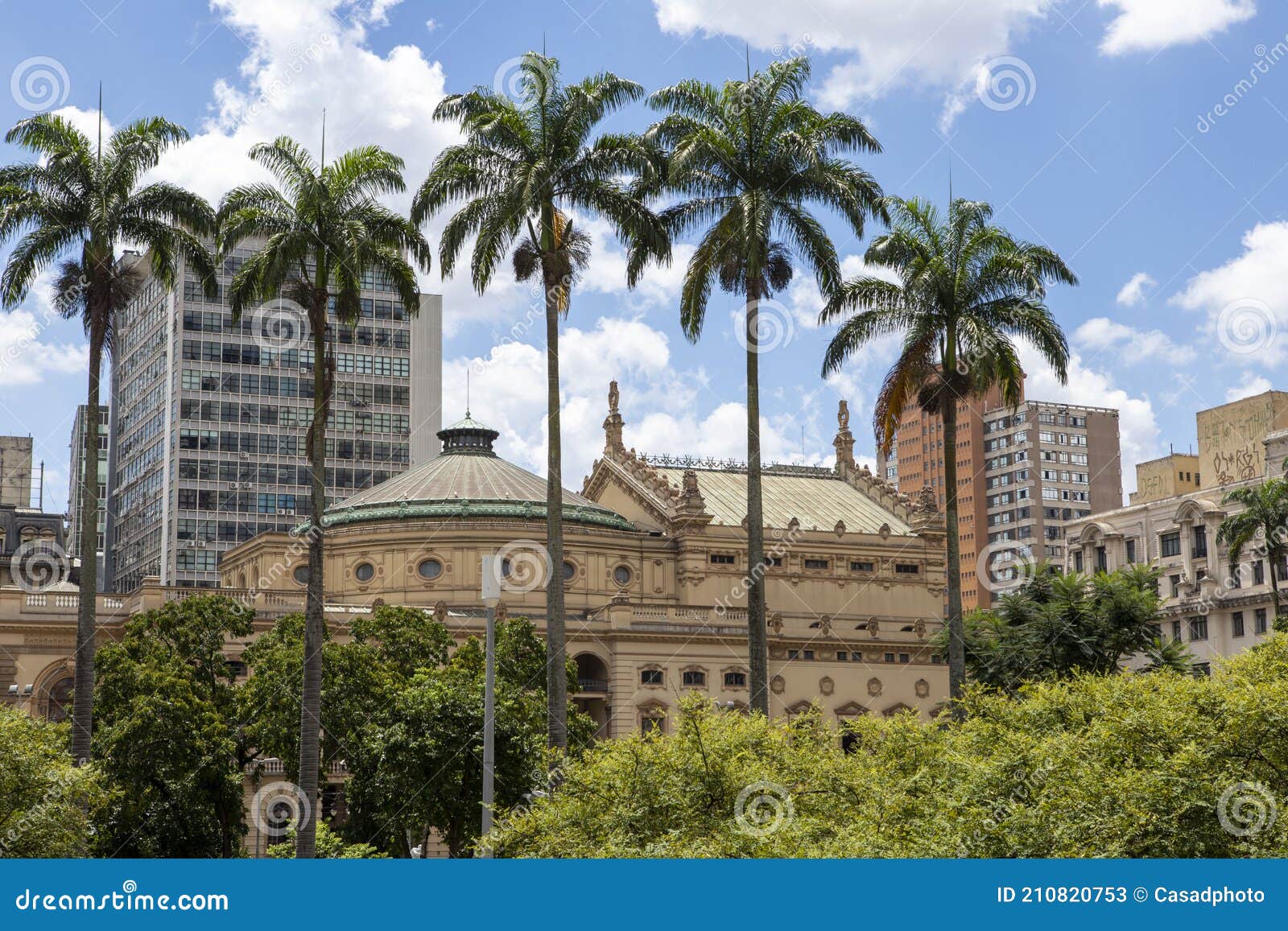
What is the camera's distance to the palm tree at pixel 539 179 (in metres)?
49.4

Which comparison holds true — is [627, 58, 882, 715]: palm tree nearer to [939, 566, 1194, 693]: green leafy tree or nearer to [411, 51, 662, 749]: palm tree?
[411, 51, 662, 749]: palm tree

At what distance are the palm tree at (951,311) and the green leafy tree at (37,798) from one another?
29086 mm

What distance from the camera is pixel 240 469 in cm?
14962

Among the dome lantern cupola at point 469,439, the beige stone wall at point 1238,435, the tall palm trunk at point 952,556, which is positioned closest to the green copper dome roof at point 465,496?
the dome lantern cupola at point 469,439

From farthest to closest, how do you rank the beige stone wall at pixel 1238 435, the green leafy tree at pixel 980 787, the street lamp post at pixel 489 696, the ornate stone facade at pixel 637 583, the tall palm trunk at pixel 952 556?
1. the beige stone wall at pixel 1238 435
2. the ornate stone facade at pixel 637 583
3. the tall palm trunk at pixel 952 556
4. the street lamp post at pixel 489 696
5. the green leafy tree at pixel 980 787

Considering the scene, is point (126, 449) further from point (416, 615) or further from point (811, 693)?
point (416, 615)

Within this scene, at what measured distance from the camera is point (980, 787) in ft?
94.8

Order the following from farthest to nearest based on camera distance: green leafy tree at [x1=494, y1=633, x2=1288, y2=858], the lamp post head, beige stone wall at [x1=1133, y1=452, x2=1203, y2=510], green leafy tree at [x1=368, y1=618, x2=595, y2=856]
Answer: beige stone wall at [x1=1133, y1=452, x2=1203, y2=510]
green leafy tree at [x1=368, y1=618, x2=595, y2=856]
the lamp post head
green leafy tree at [x1=494, y1=633, x2=1288, y2=858]

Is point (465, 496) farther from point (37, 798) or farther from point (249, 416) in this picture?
point (37, 798)

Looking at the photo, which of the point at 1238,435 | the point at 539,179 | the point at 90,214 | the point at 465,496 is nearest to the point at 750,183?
the point at 539,179

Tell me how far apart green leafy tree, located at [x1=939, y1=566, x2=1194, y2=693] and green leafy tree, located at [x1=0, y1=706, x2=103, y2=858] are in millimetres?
42378

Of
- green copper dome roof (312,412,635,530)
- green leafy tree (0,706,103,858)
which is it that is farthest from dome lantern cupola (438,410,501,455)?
green leafy tree (0,706,103,858)

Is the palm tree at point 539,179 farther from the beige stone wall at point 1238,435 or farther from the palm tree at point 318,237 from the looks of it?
the beige stone wall at point 1238,435

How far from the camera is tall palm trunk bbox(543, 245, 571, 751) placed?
46625 millimetres
